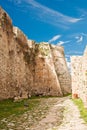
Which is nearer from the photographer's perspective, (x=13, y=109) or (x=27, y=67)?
(x=13, y=109)

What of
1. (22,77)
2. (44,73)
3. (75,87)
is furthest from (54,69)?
(75,87)

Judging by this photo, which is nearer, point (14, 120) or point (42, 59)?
point (14, 120)

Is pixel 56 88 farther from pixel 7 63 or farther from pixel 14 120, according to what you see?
pixel 14 120

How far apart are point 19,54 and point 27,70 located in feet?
15.9

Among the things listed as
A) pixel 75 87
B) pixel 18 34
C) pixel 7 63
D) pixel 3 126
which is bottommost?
pixel 3 126

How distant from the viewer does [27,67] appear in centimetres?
4891

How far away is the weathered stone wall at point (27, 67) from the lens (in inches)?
1444

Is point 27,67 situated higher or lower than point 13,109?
higher

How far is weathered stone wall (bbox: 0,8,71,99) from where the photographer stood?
3667 cm

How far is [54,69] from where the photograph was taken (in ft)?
180

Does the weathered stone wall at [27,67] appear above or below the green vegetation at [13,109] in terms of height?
above

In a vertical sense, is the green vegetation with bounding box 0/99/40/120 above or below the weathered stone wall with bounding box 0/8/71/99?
below

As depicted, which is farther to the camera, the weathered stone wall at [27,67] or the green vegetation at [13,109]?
the weathered stone wall at [27,67]

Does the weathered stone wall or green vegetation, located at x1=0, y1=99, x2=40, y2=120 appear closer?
green vegetation, located at x1=0, y1=99, x2=40, y2=120
